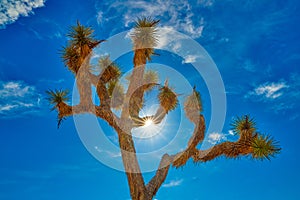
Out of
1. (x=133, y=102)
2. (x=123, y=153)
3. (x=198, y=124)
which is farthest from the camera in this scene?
(x=198, y=124)

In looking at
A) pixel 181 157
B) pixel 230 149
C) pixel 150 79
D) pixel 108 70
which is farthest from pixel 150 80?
pixel 230 149

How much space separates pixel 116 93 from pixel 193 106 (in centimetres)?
237

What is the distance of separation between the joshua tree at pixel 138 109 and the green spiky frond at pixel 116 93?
0.03 m

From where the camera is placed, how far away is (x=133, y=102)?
8.52 meters

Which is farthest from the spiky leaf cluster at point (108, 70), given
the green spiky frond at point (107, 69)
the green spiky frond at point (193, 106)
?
the green spiky frond at point (193, 106)

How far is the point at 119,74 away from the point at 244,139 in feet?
13.9

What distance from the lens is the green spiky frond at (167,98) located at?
9.13 m

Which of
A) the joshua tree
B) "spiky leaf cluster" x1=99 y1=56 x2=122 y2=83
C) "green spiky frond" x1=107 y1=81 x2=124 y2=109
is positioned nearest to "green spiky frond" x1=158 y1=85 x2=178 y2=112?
the joshua tree

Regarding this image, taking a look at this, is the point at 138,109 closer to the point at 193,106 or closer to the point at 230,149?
the point at 193,106

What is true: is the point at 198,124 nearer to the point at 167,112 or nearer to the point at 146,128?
the point at 167,112

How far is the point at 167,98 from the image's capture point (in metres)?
9.12

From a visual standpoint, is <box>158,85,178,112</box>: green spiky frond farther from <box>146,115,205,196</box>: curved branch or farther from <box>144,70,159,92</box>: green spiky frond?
<box>146,115,205,196</box>: curved branch

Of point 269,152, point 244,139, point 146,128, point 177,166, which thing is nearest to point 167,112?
point 146,128

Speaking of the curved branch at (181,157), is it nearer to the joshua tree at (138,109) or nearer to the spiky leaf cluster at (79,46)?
the joshua tree at (138,109)
